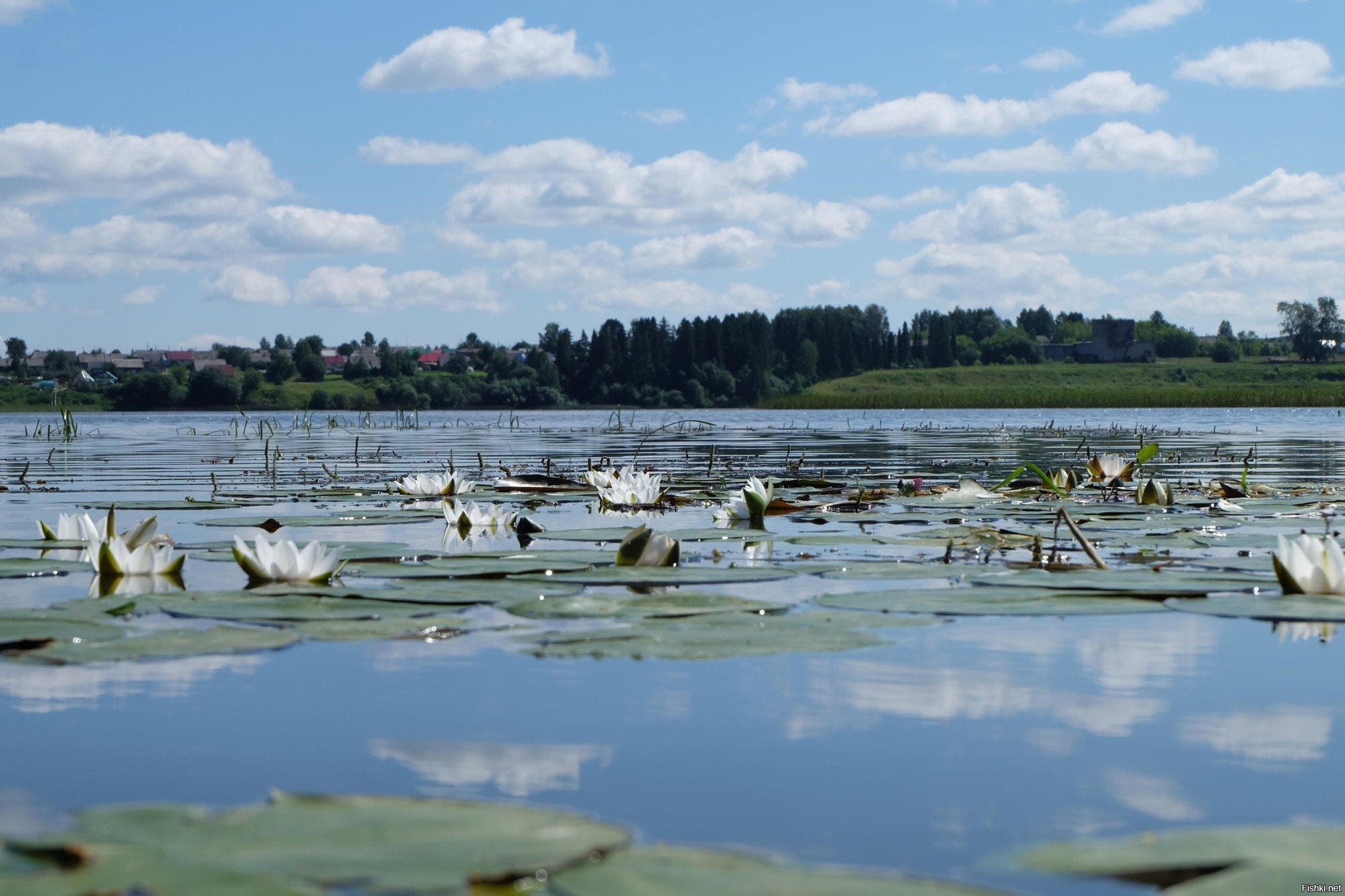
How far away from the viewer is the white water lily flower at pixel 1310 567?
405 centimetres

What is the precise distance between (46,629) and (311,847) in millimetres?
2034

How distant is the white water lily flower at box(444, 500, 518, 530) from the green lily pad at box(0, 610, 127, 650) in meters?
3.07

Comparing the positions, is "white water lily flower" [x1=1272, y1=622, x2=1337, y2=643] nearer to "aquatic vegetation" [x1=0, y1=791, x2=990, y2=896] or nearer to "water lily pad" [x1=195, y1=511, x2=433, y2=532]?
"aquatic vegetation" [x1=0, y1=791, x2=990, y2=896]

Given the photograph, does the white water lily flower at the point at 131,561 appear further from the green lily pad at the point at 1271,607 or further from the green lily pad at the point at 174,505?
the green lily pad at the point at 1271,607

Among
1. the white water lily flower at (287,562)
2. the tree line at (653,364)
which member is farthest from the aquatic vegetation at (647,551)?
the tree line at (653,364)

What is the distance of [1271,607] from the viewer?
3.79 metres

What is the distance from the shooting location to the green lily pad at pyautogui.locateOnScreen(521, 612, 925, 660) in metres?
3.19

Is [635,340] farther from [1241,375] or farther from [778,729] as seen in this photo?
[778,729]

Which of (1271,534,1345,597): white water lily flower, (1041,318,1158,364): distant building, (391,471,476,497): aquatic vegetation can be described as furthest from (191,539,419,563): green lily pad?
(1041,318,1158,364): distant building

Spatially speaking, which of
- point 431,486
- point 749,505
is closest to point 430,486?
point 431,486

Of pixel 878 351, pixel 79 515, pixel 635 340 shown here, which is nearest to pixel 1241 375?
pixel 878 351

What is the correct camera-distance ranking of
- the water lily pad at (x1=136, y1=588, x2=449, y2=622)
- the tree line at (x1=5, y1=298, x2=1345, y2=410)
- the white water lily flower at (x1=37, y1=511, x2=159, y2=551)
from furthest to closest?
the tree line at (x1=5, y1=298, x2=1345, y2=410)
the white water lily flower at (x1=37, y1=511, x2=159, y2=551)
the water lily pad at (x1=136, y1=588, x2=449, y2=622)

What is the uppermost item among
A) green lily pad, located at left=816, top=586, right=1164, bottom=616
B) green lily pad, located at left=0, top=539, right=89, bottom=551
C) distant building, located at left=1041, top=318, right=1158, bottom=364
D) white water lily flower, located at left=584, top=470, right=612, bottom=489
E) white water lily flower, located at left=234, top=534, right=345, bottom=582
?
distant building, located at left=1041, top=318, right=1158, bottom=364

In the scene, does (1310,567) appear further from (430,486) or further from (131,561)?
(430,486)
